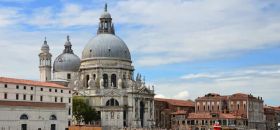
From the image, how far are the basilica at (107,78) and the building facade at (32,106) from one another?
1556 centimetres

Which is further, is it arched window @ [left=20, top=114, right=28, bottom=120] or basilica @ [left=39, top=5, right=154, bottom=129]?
basilica @ [left=39, top=5, right=154, bottom=129]

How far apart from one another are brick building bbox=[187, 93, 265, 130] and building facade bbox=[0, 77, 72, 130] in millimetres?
34456

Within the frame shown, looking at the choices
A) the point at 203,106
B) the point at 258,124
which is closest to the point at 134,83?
the point at 203,106

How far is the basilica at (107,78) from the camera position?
3674 inches

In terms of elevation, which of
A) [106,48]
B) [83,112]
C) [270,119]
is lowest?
[270,119]

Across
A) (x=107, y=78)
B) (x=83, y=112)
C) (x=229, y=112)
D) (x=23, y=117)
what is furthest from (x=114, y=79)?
(x=23, y=117)

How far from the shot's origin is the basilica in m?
93.3

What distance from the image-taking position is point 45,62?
10081cm

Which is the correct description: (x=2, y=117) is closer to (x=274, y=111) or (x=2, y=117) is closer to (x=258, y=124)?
(x=258, y=124)

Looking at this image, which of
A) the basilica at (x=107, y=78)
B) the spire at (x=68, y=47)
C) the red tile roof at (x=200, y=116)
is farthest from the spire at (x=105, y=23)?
the red tile roof at (x=200, y=116)

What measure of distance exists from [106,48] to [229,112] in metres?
28.7

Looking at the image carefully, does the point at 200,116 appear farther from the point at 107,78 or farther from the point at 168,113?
the point at 107,78

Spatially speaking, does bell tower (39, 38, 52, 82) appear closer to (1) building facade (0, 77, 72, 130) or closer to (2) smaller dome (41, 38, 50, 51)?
(2) smaller dome (41, 38, 50, 51)

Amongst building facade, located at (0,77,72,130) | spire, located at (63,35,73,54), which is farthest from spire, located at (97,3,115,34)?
building facade, located at (0,77,72,130)
